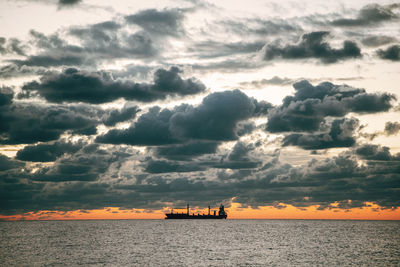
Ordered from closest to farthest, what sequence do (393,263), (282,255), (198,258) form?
(393,263) < (198,258) < (282,255)

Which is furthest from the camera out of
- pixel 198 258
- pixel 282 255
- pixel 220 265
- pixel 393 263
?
pixel 282 255

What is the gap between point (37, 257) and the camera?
124000mm

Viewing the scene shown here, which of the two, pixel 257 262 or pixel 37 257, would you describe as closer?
pixel 257 262

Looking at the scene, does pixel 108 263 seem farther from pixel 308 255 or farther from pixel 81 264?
pixel 308 255

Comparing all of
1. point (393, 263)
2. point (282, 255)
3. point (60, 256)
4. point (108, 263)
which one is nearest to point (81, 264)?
point (108, 263)

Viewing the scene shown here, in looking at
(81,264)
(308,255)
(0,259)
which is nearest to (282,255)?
(308,255)

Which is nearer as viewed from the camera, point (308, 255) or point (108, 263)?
point (108, 263)

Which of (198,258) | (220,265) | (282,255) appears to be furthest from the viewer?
(282,255)

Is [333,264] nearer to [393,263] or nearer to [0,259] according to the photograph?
[393,263]

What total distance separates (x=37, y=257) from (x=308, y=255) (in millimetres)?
76717

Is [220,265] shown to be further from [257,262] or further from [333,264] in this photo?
[333,264]

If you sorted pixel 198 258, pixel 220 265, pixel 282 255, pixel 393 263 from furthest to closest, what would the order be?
pixel 282 255 < pixel 198 258 < pixel 393 263 < pixel 220 265

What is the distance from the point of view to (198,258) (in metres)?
122

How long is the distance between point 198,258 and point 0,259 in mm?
52211
